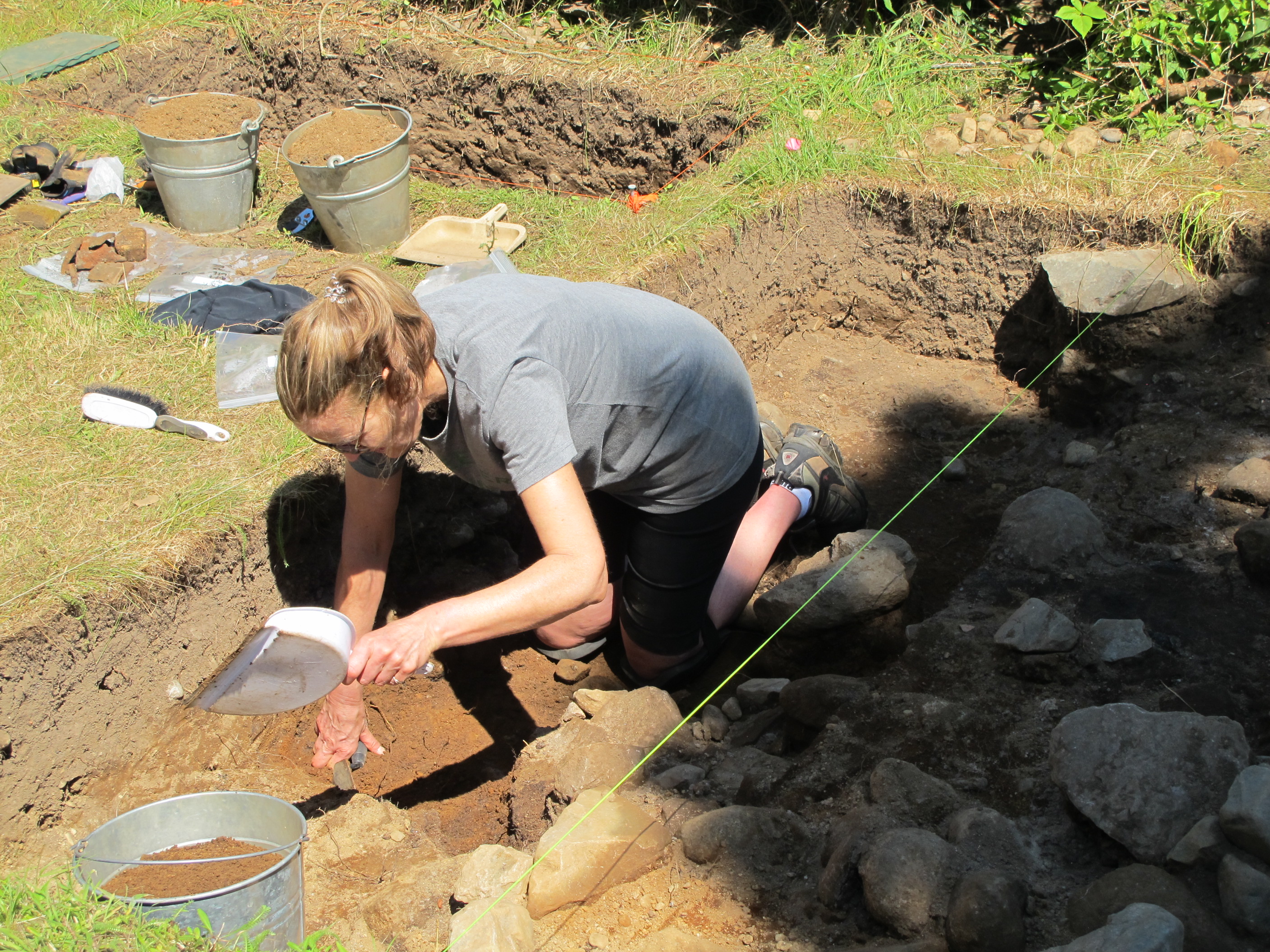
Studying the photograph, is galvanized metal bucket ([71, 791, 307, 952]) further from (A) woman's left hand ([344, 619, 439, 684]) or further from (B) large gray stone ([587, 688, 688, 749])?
(B) large gray stone ([587, 688, 688, 749])

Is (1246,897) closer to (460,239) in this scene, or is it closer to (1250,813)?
(1250,813)

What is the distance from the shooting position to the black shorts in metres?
2.59

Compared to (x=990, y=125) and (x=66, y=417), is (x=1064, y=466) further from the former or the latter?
(x=66, y=417)

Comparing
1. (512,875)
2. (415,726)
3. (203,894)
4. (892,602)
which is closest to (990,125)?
(892,602)

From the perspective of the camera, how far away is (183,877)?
5.42 feet

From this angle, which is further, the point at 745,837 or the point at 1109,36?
the point at 1109,36

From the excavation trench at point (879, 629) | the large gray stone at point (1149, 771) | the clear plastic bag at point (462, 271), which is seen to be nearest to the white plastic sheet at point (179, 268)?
the clear plastic bag at point (462, 271)

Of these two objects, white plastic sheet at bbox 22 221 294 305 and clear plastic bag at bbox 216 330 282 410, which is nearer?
clear plastic bag at bbox 216 330 282 410

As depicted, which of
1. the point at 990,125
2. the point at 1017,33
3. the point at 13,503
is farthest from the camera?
the point at 1017,33

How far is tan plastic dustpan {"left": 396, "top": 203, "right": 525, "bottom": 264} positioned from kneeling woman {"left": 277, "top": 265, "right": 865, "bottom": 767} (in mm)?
1811

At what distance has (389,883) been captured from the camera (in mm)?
1979

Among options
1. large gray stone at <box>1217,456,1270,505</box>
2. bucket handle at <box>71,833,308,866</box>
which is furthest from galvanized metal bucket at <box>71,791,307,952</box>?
large gray stone at <box>1217,456,1270,505</box>

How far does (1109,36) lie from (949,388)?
5.58 ft

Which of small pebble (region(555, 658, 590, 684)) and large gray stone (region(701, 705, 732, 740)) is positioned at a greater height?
large gray stone (region(701, 705, 732, 740))
